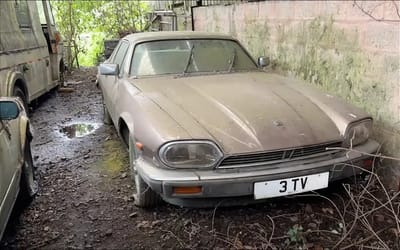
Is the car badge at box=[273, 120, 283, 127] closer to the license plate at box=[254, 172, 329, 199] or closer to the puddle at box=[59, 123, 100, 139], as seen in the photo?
the license plate at box=[254, 172, 329, 199]

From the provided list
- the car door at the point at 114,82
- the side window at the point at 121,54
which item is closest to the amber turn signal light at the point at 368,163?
the car door at the point at 114,82

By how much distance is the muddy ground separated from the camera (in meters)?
2.81

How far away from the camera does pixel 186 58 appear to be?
14.1ft

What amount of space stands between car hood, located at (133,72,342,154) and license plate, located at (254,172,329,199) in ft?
0.78

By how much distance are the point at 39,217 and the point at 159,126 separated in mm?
1333

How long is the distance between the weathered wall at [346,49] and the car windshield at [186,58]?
791 mm

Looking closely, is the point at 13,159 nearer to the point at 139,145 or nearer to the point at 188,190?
the point at 139,145

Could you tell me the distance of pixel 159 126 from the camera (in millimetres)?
2859

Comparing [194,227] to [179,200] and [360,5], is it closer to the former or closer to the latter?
[179,200]

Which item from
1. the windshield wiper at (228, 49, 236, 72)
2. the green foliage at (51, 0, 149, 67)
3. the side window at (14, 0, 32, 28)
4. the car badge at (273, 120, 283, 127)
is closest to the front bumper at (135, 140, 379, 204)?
the car badge at (273, 120, 283, 127)

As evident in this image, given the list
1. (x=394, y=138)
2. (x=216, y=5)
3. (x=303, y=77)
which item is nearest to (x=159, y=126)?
(x=394, y=138)

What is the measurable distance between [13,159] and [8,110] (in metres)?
0.52

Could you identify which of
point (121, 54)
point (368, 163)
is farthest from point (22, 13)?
point (368, 163)

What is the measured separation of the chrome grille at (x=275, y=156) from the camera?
275 centimetres
